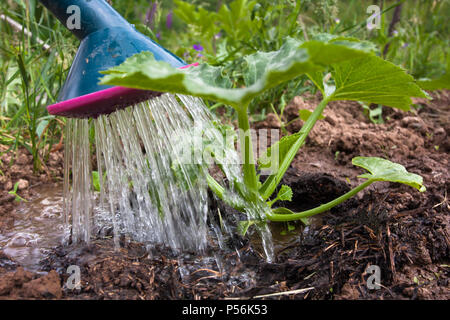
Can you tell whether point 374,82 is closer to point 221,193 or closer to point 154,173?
point 221,193

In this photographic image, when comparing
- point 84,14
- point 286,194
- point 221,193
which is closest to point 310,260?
point 286,194

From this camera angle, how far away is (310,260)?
1.07 m

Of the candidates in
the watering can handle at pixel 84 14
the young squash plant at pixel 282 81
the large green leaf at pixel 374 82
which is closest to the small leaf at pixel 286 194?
the young squash plant at pixel 282 81

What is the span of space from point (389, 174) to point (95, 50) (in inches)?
36.2

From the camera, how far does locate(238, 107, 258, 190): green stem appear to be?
97 centimetres

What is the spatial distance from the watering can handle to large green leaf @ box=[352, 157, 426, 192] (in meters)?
0.87

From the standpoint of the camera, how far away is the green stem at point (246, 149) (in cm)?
97

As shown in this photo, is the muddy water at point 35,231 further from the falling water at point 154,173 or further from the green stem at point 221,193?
the green stem at point 221,193

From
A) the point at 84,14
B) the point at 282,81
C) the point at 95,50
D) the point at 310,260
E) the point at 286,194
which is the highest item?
the point at 84,14

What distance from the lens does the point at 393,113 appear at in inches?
88.1

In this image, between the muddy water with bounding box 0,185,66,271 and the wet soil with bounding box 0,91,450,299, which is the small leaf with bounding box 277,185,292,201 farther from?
the muddy water with bounding box 0,185,66,271

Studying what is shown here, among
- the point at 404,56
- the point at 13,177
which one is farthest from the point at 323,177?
the point at 404,56
